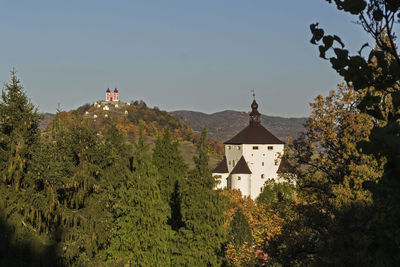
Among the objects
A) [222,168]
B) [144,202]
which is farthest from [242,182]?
[144,202]

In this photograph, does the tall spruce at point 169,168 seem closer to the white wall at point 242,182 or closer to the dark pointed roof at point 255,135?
the white wall at point 242,182

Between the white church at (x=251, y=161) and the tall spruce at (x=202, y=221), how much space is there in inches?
2577

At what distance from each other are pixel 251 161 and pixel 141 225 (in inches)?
2800

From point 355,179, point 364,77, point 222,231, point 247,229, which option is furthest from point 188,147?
point 364,77

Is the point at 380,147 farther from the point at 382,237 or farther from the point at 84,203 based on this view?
the point at 84,203

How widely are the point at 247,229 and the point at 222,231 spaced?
20.0 m

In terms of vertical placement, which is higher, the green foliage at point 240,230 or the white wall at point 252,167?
the white wall at point 252,167

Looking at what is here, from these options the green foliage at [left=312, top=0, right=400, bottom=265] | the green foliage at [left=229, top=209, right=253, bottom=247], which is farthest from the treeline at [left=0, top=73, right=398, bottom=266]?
the green foliage at [left=229, top=209, right=253, bottom=247]

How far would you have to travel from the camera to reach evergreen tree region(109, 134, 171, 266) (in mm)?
26584

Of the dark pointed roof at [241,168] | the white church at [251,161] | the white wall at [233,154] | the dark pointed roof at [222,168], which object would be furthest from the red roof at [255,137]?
the dark pointed roof at [222,168]

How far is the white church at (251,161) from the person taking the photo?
309 ft

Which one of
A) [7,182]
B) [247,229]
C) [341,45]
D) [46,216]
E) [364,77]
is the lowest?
Answer: [247,229]

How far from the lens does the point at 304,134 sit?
20.3 m

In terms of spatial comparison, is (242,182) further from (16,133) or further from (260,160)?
(16,133)
